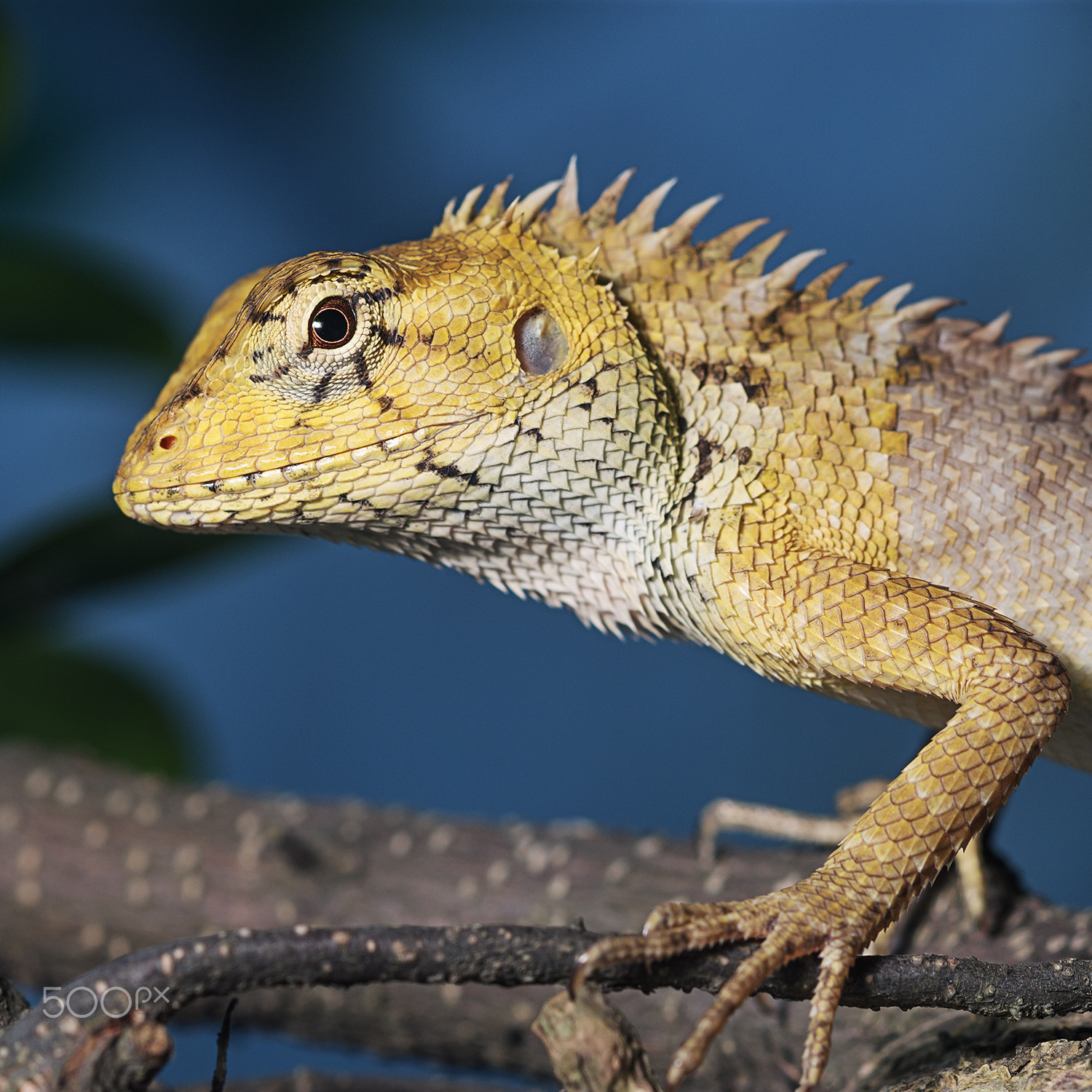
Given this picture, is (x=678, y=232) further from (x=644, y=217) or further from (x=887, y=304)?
(x=887, y=304)

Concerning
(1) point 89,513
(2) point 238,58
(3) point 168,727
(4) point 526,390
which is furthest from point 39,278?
(2) point 238,58

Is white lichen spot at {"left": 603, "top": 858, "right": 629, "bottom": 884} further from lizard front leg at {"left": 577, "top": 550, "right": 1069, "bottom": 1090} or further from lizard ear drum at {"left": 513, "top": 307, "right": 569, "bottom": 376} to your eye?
lizard ear drum at {"left": 513, "top": 307, "right": 569, "bottom": 376}

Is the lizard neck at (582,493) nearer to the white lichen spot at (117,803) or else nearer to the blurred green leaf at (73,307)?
the white lichen spot at (117,803)

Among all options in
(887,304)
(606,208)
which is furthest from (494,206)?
(887,304)

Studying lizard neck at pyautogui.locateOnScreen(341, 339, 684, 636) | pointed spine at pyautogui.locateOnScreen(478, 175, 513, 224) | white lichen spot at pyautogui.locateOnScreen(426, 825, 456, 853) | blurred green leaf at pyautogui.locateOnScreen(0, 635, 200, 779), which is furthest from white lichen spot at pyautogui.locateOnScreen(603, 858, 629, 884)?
blurred green leaf at pyautogui.locateOnScreen(0, 635, 200, 779)

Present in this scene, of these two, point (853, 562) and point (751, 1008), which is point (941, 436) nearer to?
point (853, 562)

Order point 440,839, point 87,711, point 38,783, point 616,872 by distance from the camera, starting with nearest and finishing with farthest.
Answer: point 616,872 → point 440,839 → point 38,783 → point 87,711
